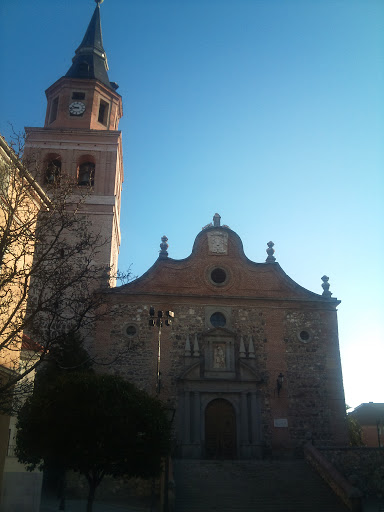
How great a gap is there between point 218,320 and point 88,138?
11580 mm

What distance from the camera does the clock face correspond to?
27438 mm

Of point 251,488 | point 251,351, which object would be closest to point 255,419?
point 251,351

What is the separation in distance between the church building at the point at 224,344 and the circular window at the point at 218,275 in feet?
0.16

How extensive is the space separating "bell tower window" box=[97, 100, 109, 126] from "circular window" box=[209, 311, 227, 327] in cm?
1240

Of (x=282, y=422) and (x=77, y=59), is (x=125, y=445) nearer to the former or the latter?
(x=282, y=422)

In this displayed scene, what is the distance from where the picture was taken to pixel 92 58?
29703 mm

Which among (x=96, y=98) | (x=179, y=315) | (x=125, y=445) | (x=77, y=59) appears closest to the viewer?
(x=125, y=445)

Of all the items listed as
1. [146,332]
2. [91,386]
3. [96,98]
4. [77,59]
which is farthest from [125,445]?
[77,59]

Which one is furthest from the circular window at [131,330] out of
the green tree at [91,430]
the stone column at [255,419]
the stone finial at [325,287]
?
the green tree at [91,430]

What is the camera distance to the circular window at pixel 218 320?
2302 cm

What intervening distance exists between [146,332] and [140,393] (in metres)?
8.92

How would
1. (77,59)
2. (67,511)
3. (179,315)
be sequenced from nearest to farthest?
(67,511) < (179,315) < (77,59)

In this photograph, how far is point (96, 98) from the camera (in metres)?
27.7

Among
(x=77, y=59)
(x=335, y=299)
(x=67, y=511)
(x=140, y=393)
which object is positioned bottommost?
(x=67, y=511)
